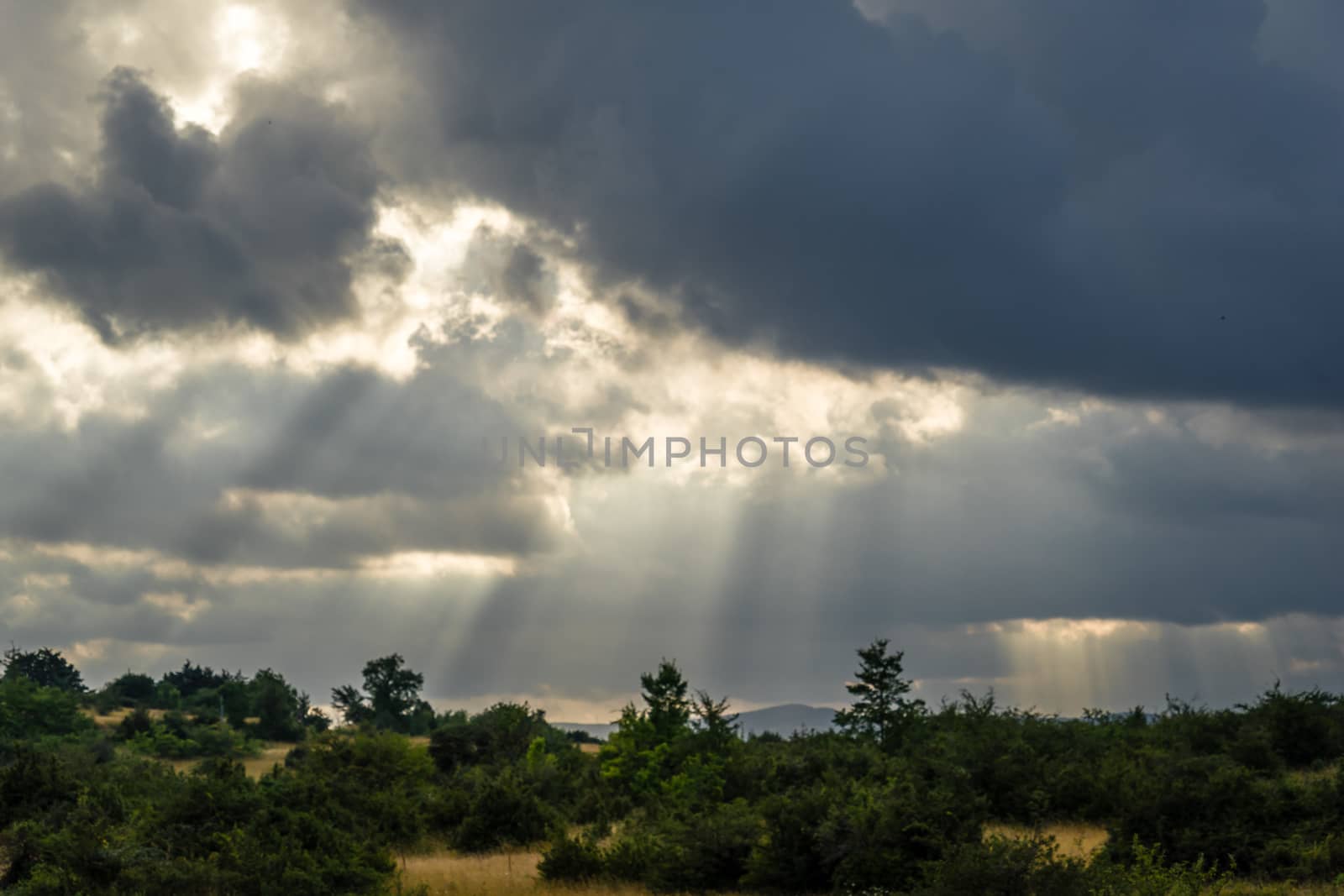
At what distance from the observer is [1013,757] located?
129 feet

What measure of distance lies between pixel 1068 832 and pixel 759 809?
1112 centimetres

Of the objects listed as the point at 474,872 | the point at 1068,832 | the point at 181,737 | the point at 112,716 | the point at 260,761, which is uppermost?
the point at 112,716

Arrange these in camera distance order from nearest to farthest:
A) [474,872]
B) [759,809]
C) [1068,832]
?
[759,809], [474,872], [1068,832]

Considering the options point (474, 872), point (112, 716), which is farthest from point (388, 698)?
point (474, 872)

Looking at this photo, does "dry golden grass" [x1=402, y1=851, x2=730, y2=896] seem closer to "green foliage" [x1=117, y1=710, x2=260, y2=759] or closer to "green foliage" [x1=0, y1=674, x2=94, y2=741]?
"green foliage" [x1=117, y1=710, x2=260, y2=759]

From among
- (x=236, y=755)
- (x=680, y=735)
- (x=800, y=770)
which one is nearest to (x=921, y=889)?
(x=800, y=770)

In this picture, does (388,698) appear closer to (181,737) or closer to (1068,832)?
(181,737)

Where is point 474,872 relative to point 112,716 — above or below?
below

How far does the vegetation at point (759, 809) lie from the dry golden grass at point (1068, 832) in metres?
0.57

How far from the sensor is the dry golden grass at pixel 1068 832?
3157 cm

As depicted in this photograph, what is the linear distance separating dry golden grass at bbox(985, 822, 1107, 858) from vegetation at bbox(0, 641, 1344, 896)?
57 cm

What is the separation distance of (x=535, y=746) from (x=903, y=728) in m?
22.0

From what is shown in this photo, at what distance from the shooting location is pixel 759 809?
103 feet

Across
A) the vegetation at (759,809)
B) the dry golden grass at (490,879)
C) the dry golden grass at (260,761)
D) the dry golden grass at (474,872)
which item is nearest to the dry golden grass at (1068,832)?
the vegetation at (759,809)
